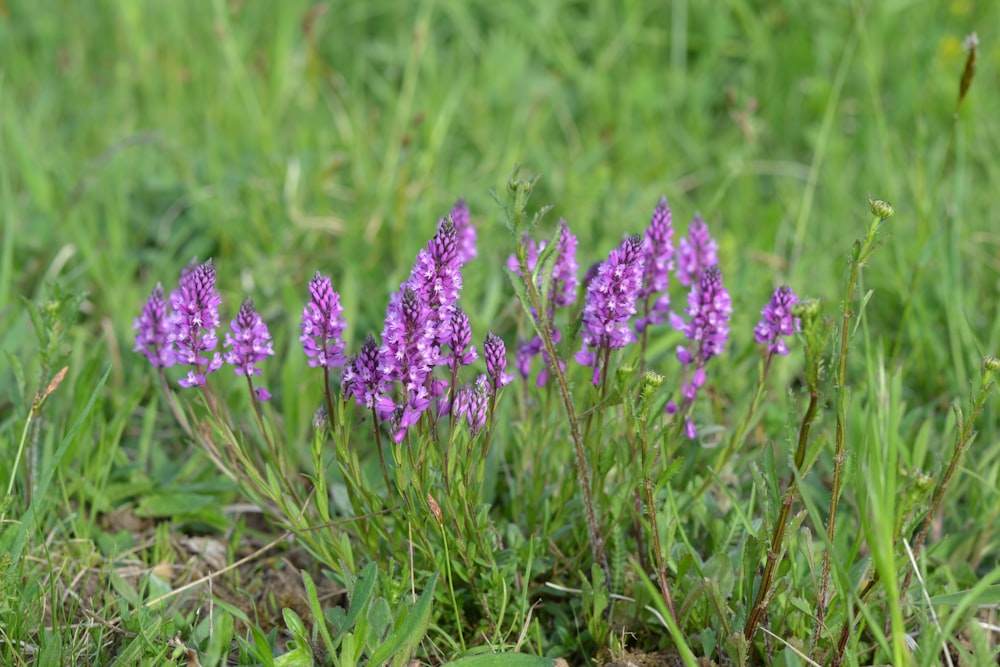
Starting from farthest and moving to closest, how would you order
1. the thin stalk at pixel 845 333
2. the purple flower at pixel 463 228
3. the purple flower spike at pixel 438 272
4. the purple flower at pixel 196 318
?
the purple flower at pixel 463 228, the purple flower at pixel 196 318, the purple flower spike at pixel 438 272, the thin stalk at pixel 845 333

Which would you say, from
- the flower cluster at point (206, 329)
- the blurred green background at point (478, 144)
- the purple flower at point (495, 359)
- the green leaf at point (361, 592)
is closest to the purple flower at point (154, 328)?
the flower cluster at point (206, 329)

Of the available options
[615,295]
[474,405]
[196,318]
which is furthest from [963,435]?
[196,318]

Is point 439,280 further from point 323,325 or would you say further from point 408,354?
point 323,325

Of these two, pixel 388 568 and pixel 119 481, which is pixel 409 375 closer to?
pixel 388 568

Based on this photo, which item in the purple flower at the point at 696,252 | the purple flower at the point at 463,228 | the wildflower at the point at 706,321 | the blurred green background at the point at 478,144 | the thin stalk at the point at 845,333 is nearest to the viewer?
the thin stalk at the point at 845,333

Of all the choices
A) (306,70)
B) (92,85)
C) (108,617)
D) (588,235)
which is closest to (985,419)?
(588,235)

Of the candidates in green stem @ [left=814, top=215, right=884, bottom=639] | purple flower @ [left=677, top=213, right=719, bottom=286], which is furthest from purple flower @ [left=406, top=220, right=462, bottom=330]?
purple flower @ [left=677, top=213, right=719, bottom=286]

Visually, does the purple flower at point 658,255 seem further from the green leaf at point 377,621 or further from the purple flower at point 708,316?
the green leaf at point 377,621
